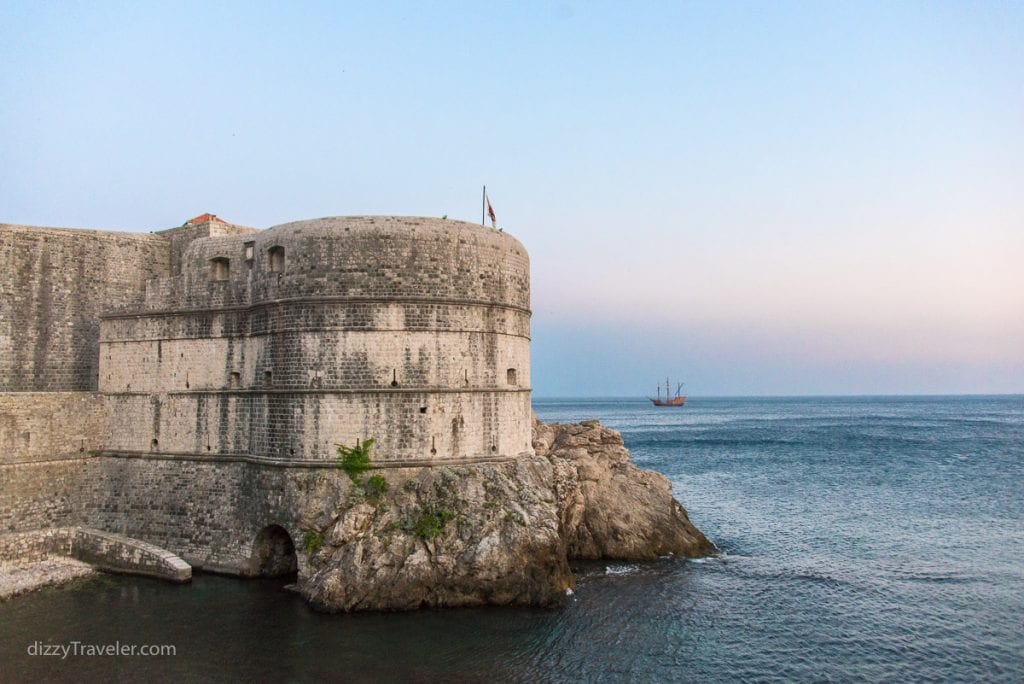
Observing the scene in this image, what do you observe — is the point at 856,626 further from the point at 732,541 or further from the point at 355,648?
the point at 355,648

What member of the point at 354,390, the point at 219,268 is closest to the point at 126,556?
the point at 354,390

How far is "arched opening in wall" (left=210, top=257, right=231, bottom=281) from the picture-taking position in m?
23.5

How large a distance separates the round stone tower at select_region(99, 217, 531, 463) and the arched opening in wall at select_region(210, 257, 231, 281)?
4 cm

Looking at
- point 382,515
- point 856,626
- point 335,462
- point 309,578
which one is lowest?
point 856,626

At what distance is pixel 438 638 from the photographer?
17.6 m

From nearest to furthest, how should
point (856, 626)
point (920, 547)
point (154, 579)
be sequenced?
point (856, 626) → point (154, 579) → point (920, 547)

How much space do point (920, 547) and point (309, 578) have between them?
23134 millimetres

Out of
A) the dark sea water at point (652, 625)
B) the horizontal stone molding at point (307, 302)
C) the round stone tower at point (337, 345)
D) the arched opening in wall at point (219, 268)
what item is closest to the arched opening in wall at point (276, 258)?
the round stone tower at point (337, 345)

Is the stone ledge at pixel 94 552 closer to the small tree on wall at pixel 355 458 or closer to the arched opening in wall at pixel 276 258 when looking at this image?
the small tree on wall at pixel 355 458

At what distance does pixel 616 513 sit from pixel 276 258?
14.3 metres

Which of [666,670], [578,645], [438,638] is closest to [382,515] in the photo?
[438,638]

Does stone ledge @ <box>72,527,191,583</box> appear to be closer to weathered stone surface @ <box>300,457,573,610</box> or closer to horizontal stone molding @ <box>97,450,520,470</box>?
horizontal stone molding @ <box>97,450,520,470</box>

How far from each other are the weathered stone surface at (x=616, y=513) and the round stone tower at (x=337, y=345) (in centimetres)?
275

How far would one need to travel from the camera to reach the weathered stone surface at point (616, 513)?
2475cm
